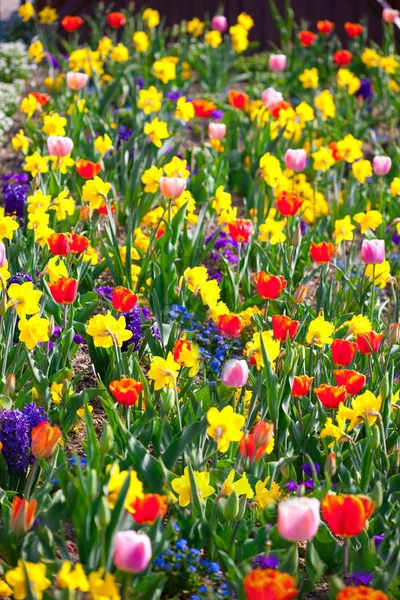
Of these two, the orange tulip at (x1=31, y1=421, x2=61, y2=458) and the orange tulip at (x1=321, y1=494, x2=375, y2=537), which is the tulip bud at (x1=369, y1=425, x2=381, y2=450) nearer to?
the orange tulip at (x1=321, y1=494, x2=375, y2=537)

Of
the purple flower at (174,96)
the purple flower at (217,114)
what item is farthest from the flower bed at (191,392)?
the purple flower at (174,96)

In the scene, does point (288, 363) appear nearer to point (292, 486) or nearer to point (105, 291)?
point (292, 486)

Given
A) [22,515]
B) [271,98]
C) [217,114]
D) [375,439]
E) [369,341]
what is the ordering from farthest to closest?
1. [217,114]
2. [271,98]
3. [369,341]
4. [375,439]
5. [22,515]

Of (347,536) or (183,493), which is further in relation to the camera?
(183,493)

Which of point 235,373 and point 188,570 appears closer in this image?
point 188,570

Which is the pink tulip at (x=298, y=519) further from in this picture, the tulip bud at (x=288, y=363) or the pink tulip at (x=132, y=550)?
the tulip bud at (x=288, y=363)

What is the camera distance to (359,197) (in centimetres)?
467

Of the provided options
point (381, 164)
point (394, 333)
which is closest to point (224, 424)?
point (394, 333)

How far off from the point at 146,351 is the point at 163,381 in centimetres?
74

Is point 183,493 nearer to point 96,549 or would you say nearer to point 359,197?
point 96,549

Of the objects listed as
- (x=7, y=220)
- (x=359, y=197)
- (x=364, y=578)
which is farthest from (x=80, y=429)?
→ (x=359, y=197)

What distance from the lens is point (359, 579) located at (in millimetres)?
2137

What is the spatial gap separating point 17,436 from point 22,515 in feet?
1.51

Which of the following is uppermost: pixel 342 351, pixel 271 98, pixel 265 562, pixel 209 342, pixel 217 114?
pixel 271 98
